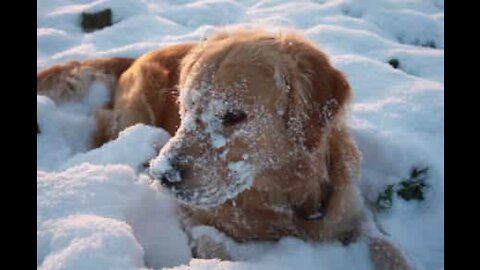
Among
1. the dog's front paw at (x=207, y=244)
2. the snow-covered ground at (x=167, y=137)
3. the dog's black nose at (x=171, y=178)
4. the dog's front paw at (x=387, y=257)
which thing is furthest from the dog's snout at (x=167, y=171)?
the dog's front paw at (x=387, y=257)

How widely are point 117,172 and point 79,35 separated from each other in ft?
16.0

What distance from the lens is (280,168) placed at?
3.06 m

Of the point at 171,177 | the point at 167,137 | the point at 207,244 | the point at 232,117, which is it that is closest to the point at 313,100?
the point at 232,117

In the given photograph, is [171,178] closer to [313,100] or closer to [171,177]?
[171,177]

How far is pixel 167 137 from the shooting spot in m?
4.24

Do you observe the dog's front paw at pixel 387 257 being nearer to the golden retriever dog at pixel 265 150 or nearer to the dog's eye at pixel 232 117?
the golden retriever dog at pixel 265 150

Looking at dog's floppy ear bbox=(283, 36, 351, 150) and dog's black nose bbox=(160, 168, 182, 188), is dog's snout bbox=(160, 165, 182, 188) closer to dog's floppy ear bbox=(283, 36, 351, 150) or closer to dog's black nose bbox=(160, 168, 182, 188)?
dog's black nose bbox=(160, 168, 182, 188)

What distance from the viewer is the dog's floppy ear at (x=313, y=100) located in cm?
301

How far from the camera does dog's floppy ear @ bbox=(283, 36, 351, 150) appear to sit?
301 centimetres

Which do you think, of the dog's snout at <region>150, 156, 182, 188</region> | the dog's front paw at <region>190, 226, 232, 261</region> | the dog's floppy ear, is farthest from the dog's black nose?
the dog's floppy ear

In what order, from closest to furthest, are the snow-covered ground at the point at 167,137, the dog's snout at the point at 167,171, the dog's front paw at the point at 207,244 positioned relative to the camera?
the snow-covered ground at the point at 167,137 → the dog's snout at the point at 167,171 → the dog's front paw at the point at 207,244

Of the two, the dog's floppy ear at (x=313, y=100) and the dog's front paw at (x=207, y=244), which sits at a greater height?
the dog's floppy ear at (x=313, y=100)

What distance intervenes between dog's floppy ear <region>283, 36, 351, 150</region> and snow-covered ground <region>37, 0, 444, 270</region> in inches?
27.0
